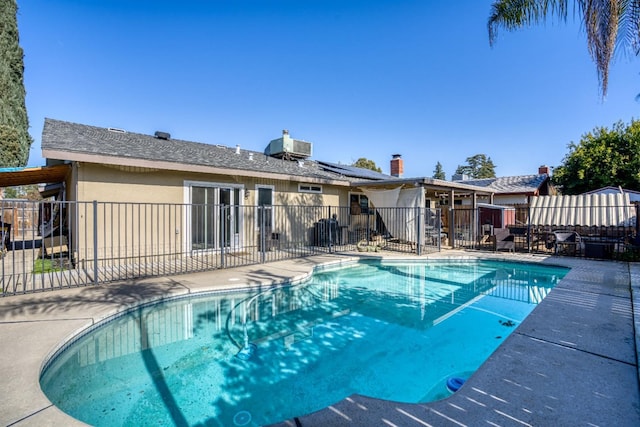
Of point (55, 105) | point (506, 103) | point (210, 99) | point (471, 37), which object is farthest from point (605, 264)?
point (55, 105)

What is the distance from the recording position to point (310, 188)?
1277 centimetres

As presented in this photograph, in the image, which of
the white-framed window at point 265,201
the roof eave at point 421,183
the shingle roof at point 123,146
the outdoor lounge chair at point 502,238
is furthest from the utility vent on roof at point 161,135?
the outdoor lounge chair at point 502,238

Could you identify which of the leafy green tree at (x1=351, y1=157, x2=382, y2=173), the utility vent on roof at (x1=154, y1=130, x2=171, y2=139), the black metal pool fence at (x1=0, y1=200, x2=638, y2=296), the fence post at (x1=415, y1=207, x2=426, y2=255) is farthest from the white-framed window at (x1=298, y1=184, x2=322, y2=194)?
the leafy green tree at (x1=351, y1=157, x2=382, y2=173)

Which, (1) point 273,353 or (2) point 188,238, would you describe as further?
(2) point 188,238

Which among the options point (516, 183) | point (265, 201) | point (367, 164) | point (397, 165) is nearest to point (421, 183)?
point (265, 201)

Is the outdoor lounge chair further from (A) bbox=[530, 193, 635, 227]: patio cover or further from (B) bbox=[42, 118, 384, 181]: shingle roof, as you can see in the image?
(B) bbox=[42, 118, 384, 181]: shingle roof

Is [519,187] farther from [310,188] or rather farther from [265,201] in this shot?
[265,201]

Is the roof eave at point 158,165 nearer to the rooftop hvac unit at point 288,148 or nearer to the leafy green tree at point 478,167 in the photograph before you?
the rooftop hvac unit at point 288,148

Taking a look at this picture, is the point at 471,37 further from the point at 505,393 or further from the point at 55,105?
the point at 55,105

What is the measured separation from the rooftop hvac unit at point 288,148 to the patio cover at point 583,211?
10766 mm

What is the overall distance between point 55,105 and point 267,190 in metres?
13.7

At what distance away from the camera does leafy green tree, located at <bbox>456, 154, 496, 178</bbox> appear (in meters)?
60.1

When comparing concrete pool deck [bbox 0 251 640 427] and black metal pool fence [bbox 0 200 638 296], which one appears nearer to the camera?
concrete pool deck [bbox 0 251 640 427]

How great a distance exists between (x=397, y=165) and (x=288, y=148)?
31.8 feet
